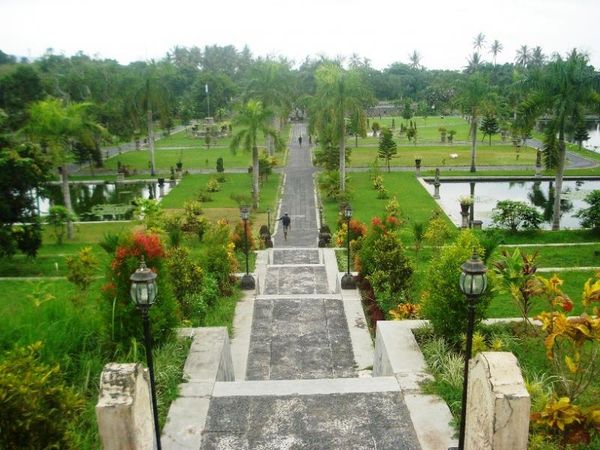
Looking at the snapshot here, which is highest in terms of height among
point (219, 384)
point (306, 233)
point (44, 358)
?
point (44, 358)

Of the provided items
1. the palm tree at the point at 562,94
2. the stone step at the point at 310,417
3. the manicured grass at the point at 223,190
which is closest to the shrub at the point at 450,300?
the stone step at the point at 310,417

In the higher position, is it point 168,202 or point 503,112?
point 503,112

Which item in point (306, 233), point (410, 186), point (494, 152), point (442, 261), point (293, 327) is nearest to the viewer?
point (442, 261)

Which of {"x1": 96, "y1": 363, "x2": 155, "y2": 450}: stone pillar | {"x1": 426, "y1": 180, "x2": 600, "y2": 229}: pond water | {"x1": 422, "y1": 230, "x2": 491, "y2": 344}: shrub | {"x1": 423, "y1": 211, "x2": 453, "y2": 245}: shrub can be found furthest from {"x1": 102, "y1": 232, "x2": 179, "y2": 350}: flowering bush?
{"x1": 426, "y1": 180, "x2": 600, "y2": 229}: pond water

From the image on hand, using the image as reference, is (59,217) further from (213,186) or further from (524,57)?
(524,57)

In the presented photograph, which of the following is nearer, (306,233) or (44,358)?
(44,358)

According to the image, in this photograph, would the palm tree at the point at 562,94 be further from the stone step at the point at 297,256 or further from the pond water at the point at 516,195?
the stone step at the point at 297,256

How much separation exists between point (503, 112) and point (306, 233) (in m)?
36.2

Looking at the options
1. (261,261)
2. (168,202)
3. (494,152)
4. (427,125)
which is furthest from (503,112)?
(261,261)

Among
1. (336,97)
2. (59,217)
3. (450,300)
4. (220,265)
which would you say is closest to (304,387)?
(450,300)

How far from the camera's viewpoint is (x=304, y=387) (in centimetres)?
790

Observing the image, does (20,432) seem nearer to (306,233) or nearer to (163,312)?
(163,312)

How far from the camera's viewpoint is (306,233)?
2609cm

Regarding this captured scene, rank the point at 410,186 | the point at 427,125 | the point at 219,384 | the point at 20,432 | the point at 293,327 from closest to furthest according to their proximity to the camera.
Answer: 1. the point at 20,432
2. the point at 219,384
3. the point at 293,327
4. the point at 410,186
5. the point at 427,125
